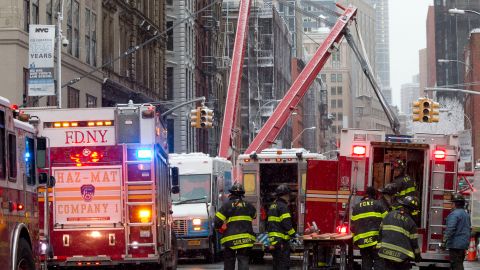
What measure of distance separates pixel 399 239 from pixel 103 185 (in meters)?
6.72

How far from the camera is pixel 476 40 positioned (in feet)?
321

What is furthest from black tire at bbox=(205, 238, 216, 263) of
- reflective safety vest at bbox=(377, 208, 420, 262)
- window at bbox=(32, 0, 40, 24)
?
reflective safety vest at bbox=(377, 208, 420, 262)

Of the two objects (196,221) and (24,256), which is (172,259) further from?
(196,221)

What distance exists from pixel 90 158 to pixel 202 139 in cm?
5744

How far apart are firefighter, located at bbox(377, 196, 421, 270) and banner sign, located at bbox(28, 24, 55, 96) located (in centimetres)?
1758

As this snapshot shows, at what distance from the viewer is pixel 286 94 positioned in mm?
44719

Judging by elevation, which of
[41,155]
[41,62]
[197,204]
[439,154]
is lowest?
[197,204]

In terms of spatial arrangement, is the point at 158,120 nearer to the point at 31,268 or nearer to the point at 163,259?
the point at 163,259

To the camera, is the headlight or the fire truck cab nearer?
the fire truck cab

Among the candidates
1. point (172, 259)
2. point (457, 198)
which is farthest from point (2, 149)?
point (457, 198)

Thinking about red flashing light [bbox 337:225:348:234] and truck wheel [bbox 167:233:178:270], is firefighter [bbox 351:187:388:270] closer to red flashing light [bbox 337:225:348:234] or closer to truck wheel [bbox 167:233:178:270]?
red flashing light [bbox 337:225:348:234]

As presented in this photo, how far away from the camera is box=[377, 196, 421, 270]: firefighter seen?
13.5 meters

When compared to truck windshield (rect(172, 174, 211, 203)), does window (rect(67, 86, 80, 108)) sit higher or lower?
higher

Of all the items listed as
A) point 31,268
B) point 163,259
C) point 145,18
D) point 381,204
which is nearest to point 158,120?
point 163,259
